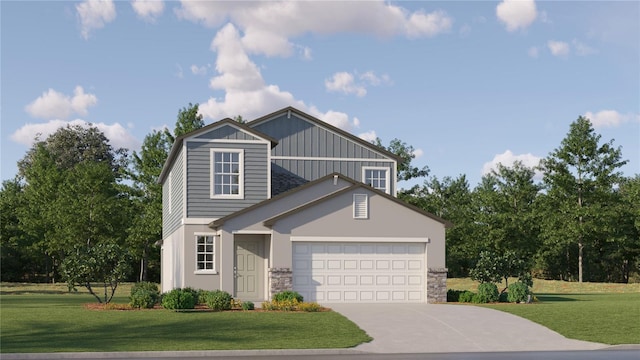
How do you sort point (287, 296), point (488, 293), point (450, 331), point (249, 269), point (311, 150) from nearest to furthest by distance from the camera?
1. point (450, 331)
2. point (287, 296)
3. point (488, 293)
4. point (249, 269)
5. point (311, 150)

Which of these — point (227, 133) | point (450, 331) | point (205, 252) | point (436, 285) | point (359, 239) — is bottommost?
point (450, 331)

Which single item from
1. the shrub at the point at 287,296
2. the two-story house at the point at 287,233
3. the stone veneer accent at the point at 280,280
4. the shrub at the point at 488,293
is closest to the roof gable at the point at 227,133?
the two-story house at the point at 287,233

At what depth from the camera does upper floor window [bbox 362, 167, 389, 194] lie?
38.2 metres

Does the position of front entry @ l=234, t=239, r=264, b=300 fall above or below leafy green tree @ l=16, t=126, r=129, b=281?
below

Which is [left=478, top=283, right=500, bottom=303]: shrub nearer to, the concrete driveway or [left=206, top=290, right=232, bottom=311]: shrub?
the concrete driveway

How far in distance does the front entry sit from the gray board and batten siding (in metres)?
4.94

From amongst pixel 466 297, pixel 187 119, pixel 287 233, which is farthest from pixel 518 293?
pixel 187 119

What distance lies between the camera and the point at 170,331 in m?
21.8

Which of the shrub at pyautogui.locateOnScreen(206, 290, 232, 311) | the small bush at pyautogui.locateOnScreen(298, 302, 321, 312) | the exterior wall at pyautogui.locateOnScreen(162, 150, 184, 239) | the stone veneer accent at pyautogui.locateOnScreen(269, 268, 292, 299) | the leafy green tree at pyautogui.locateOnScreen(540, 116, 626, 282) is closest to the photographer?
the small bush at pyautogui.locateOnScreen(298, 302, 321, 312)

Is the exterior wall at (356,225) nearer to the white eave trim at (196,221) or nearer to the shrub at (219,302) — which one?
the white eave trim at (196,221)

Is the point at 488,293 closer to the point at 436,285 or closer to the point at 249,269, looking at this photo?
the point at 436,285

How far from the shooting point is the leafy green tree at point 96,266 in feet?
96.1

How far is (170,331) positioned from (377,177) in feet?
60.3

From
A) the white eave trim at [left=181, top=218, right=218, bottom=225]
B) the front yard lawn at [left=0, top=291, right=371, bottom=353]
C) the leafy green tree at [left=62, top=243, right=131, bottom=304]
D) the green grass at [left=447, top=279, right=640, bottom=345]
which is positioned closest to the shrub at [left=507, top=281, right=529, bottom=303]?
the green grass at [left=447, top=279, right=640, bottom=345]
